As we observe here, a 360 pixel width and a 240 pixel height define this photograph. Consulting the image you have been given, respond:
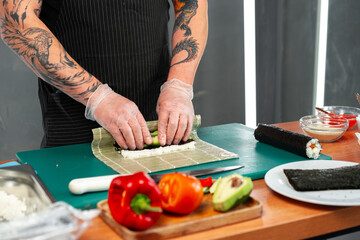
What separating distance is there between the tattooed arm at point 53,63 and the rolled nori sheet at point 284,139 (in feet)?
1.57

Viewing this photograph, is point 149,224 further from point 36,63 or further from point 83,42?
point 83,42

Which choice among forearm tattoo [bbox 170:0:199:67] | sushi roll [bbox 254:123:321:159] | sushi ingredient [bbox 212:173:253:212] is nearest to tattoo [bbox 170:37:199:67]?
forearm tattoo [bbox 170:0:199:67]

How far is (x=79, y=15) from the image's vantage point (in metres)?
1.82

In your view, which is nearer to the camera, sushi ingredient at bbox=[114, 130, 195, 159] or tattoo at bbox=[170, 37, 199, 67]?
sushi ingredient at bbox=[114, 130, 195, 159]

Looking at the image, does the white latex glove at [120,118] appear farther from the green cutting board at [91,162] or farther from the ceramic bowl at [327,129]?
the ceramic bowl at [327,129]

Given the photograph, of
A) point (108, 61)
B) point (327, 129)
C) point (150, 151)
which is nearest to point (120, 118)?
point (150, 151)

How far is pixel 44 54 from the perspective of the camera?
5.29ft

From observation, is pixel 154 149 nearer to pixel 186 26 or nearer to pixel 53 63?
pixel 53 63

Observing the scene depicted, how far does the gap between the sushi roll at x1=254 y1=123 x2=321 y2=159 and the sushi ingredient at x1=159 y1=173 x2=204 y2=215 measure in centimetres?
60

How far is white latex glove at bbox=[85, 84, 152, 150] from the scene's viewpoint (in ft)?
5.00

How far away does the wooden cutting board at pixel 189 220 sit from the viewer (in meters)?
0.87

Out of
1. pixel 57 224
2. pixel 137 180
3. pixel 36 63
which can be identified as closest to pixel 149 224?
pixel 137 180

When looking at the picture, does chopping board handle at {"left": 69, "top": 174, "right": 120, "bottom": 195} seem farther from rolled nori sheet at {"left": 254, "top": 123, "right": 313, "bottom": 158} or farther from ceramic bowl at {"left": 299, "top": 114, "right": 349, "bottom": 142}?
ceramic bowl at {"left": 299, "top": 114, "right": 349, "bottom": 142}

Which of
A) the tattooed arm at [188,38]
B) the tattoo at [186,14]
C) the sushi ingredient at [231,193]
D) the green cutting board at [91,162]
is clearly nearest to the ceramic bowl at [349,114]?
the green cutting board at [91,162]
